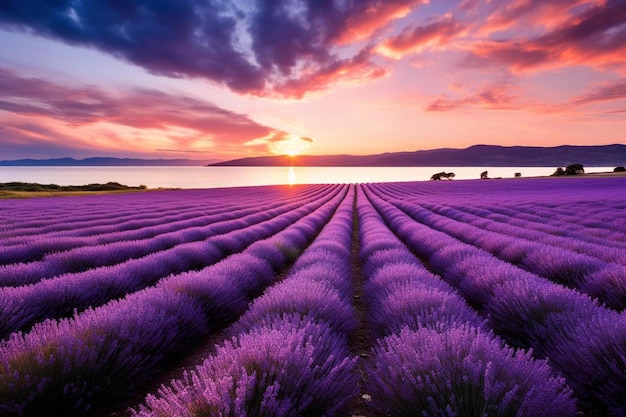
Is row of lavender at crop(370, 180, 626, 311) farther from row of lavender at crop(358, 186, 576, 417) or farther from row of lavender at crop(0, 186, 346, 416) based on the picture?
row of lavender at crop(0, 186, 346, 416)

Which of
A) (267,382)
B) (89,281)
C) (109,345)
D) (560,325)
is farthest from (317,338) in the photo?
(89,281)

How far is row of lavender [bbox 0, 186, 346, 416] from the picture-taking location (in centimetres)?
199

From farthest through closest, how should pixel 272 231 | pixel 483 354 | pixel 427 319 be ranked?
pixel 272 231, pixel 427 319, pixel 483 354

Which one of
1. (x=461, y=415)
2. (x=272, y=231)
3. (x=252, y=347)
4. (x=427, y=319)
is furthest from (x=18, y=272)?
(x=272, y=231)

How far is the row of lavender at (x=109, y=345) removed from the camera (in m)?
1.99

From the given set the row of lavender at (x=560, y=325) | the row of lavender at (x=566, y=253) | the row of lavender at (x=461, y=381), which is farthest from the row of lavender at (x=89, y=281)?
the row of lavender at (x=566, y=253)

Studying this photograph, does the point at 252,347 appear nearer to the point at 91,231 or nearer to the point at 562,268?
the point at 562,268

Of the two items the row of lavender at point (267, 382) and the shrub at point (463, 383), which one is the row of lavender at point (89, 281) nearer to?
the row of lavender at point (267, 382)

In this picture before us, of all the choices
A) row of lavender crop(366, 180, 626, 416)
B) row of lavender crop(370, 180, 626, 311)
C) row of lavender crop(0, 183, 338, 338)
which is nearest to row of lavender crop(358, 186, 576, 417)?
row of lavender crop(366, 180, 626, 416)

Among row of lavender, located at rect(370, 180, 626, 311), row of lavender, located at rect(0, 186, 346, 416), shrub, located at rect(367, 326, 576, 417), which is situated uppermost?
shrub, located at rect(367, 326, 576, 417)

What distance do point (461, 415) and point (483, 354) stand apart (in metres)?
0.40

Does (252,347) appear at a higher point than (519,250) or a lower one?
higher

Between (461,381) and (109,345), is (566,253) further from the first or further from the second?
(109,345)

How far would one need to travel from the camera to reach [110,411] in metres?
2.35
